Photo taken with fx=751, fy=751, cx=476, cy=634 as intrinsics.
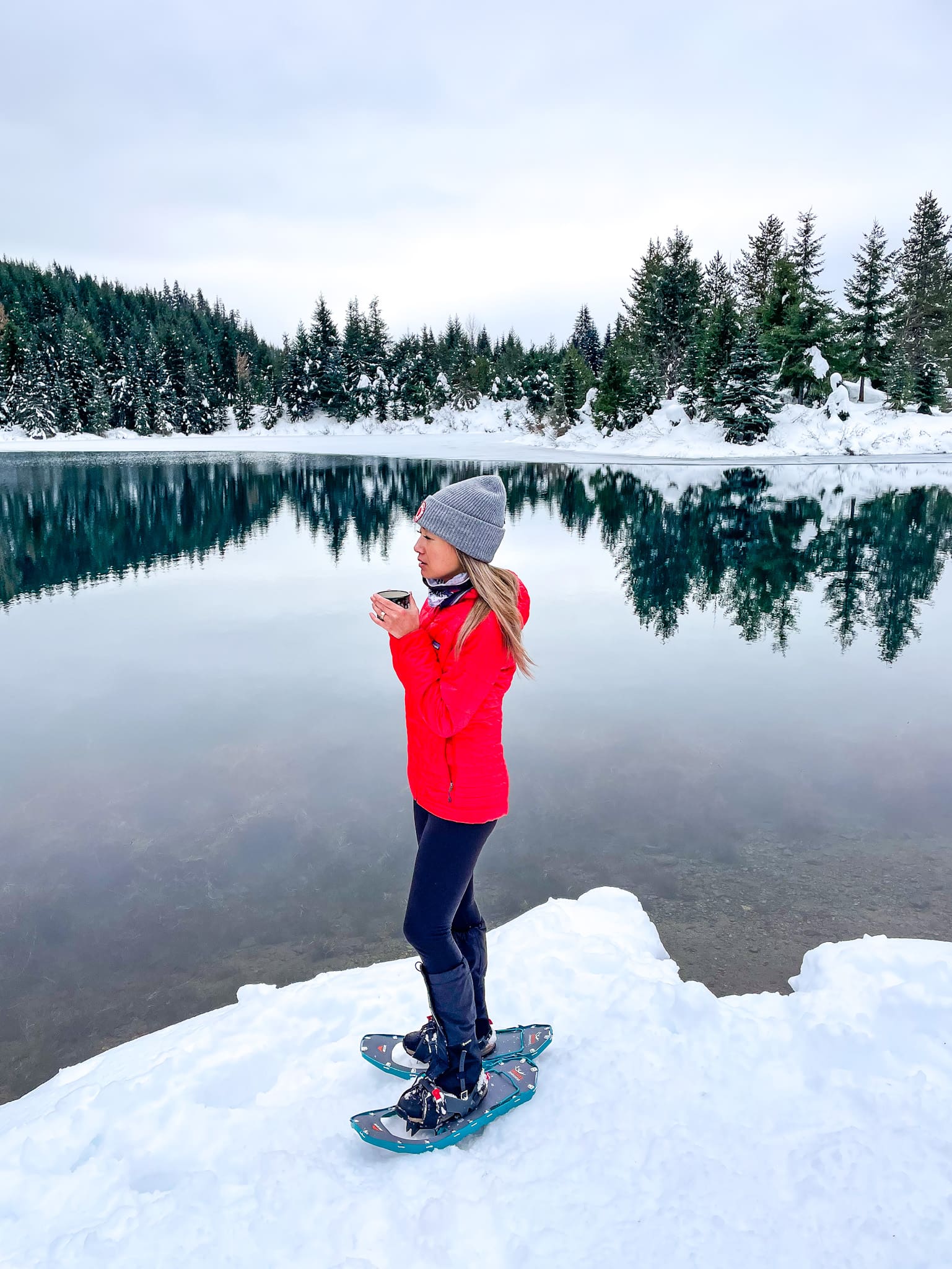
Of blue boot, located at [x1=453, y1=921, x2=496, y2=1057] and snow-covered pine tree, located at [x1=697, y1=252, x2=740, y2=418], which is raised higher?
snow-covered pine tree, located at [x1=697, y1=252, x2=740, y2=418]

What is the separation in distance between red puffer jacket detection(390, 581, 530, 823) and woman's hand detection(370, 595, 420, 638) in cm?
5

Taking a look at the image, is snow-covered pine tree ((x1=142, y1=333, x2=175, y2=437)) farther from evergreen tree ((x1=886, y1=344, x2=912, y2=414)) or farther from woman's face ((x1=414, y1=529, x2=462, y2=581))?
woman's face ((x1=414, y1=529, x2=462, y2=581))

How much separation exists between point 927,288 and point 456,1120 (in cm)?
5821

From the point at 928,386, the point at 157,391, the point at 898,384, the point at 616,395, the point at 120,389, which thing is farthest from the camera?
the point at 157,391

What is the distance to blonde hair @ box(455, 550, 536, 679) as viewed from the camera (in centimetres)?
245

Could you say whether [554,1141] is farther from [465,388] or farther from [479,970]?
[465,388]

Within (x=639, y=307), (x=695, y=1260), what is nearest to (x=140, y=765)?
(x=695, y=1260)

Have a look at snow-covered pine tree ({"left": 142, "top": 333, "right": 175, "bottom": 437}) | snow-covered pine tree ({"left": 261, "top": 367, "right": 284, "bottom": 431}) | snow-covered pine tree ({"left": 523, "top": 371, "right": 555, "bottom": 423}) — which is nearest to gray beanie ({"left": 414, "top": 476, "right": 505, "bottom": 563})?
snow-covered pine tree ({"left": 523, "top": 371, "right": 555, "bottom": 423})

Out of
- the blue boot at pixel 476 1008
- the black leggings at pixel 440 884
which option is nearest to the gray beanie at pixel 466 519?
the black leggings at pixel 440 884

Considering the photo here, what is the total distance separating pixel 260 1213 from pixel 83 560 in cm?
1529

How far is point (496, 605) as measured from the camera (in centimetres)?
248

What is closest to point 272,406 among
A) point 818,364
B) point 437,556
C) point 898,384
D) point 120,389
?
point 120,389

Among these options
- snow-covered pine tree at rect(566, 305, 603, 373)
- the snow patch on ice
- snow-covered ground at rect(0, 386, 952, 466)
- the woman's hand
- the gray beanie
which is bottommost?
the woman's hand

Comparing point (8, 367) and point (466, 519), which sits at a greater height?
point (8, 367)
